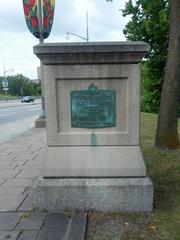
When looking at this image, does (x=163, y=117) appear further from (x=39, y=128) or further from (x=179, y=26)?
(x=39, y=128)

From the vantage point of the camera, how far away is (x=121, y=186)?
3.70 m

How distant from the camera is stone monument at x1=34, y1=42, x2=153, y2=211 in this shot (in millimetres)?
3691

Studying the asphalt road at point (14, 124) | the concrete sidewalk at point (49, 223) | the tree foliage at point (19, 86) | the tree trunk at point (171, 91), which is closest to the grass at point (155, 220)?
the concrete sidewalk at point (49, 223)

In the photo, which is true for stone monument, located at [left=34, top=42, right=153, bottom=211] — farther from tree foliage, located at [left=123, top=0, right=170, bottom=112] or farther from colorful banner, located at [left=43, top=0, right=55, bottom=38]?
tree foliage, located at [left=123, top=0, right=170, bottom=112]

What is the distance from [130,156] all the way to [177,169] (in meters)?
1.79

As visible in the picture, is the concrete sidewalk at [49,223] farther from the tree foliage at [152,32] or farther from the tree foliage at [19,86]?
the tree foliage at [19,86]

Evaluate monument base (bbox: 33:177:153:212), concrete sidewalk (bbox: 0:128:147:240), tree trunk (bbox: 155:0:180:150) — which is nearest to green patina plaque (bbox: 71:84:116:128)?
monument base (bbox: 33:177:153:212)

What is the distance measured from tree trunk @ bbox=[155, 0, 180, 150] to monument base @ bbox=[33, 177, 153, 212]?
3.03 m

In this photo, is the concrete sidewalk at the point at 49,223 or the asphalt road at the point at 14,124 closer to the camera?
the concrete sidewalk at the point at 49,223

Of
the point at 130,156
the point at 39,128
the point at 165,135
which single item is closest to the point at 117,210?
the point at 130,156

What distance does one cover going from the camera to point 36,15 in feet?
43.9

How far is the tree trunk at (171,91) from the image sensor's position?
6.40 metres

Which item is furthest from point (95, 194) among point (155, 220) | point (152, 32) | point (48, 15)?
point (152, 32)

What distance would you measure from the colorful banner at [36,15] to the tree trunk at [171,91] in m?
8.06
